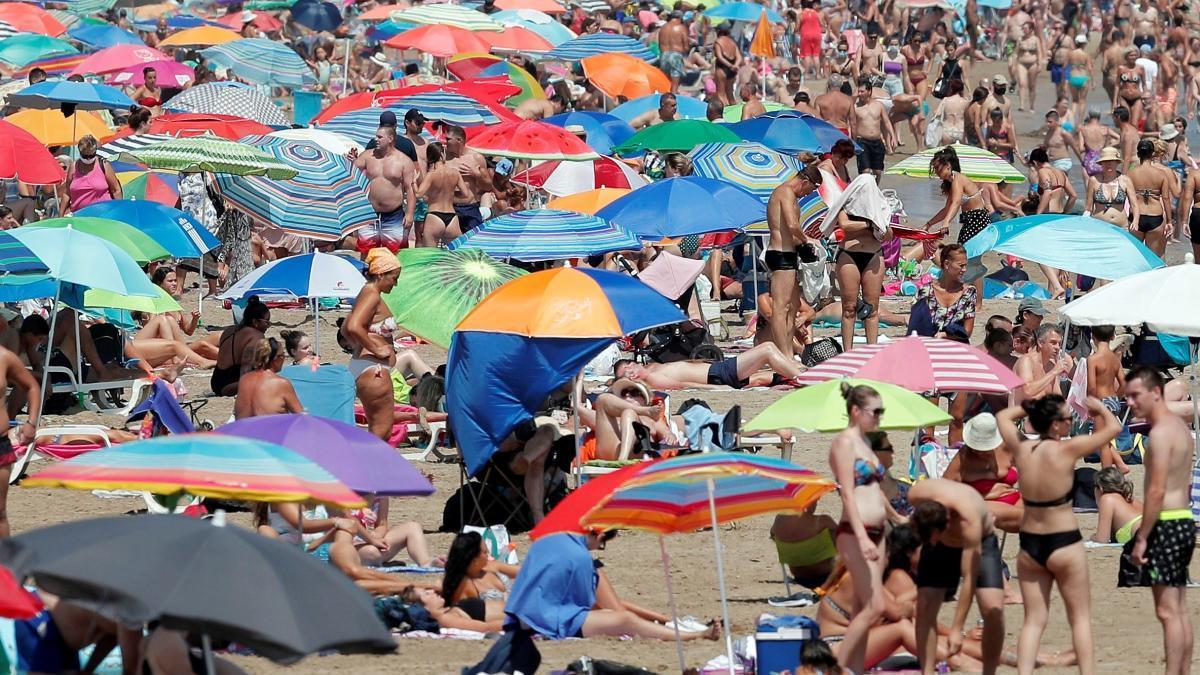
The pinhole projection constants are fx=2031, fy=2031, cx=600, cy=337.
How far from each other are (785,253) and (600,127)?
5.78 m

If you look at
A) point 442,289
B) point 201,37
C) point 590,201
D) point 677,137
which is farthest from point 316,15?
point 442,289

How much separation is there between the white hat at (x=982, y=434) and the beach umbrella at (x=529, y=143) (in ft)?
22.9

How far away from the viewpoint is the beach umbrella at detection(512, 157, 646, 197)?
1673 centimetres

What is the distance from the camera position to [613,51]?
24.1 meters

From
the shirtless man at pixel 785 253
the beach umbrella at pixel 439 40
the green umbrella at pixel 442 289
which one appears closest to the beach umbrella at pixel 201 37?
the beach umbrella at pixel 439 40

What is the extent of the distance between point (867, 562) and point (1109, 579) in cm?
251

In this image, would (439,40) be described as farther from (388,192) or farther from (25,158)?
(25,158)

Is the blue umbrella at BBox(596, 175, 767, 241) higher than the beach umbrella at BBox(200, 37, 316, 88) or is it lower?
higher

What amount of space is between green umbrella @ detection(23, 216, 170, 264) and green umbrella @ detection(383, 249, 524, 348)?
5.98 ft

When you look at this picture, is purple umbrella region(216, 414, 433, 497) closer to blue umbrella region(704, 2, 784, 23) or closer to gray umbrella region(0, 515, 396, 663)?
gray umbrella region(0, 515, 396, 663)

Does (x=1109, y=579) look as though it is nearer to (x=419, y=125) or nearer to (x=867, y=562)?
(x=867, y=562)

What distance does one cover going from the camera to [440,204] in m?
15.3

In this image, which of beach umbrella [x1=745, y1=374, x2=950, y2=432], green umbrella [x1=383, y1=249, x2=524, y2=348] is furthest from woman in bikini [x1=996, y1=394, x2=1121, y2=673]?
green umbrella [x1=383, y1=249, x2=524, y2=348]

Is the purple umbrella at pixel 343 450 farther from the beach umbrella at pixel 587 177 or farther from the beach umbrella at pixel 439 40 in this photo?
the beach umbrella at pixel 439 40
